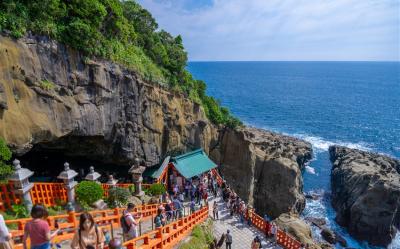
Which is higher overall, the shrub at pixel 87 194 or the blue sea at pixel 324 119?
the shrub at pixel 87 194

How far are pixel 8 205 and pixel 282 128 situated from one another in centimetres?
7859

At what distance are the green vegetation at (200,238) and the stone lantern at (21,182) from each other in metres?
7.57

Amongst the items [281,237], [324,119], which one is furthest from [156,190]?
[324,119]

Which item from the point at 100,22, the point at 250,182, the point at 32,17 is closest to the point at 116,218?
→ the point at 32,17

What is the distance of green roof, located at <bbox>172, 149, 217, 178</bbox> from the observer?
83.8 feet

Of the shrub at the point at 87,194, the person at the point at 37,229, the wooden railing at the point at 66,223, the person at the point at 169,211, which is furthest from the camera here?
the person at the point at 169,211

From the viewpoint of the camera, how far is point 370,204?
1528 inches

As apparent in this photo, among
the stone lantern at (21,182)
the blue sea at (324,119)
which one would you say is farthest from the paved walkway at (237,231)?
the blue sea at (324,119)

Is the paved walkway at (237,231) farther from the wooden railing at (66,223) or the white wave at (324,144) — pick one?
the white wave at (324,144)

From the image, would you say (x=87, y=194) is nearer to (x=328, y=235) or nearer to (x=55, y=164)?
(x=55, y=164)

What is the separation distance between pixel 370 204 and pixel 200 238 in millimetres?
30183

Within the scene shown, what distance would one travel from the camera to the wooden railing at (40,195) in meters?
14.0

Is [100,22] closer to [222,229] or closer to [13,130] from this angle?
[13,130]

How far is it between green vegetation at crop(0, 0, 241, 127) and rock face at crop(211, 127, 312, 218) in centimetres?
291
